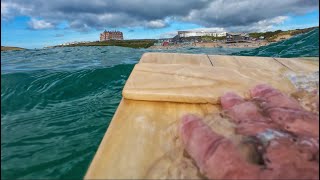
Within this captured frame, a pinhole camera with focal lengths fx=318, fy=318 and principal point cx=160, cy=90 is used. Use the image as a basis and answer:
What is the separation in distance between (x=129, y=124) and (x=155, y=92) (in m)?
0.60

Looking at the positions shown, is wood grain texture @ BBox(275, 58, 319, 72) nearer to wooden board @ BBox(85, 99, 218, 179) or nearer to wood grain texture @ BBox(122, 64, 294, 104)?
wood grain texture @ BBox(122, 64, 294, 104)

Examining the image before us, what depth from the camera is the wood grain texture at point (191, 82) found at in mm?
3095

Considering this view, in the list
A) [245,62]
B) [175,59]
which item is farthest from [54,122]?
[245,62]

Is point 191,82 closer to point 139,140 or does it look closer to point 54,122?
point 139,140

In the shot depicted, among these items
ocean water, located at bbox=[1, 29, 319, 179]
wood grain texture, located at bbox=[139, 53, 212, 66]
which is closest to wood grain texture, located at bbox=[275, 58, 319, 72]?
wood grain texture, located at bbox=[139, 53, 212, 66]

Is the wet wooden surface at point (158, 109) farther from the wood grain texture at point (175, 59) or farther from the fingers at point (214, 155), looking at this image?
the wood grain texture at point (175, 59)

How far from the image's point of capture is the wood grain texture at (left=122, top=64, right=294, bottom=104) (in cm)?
310

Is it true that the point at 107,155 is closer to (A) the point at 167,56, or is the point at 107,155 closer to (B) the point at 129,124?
(B) the point at 129,124

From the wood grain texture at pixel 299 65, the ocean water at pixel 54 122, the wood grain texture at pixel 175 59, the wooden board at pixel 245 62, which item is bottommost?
the ocean water at pixel 54 122

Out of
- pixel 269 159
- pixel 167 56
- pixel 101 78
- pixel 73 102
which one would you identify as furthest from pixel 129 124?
pixel 101 78

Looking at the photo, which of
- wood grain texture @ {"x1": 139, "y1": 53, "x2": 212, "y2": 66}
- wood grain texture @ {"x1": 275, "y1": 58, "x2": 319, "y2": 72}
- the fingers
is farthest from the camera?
wood grain texture @ {"x1": 139, "y1": 53, "x2": 212, "y2": 66}

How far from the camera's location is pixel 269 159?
1.74m

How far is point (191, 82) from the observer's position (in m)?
3.43

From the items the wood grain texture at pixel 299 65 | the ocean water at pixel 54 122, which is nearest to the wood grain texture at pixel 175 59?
the ocean water at pixel 54 122
